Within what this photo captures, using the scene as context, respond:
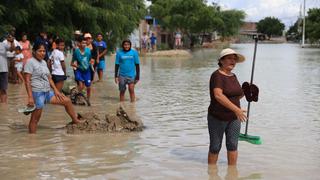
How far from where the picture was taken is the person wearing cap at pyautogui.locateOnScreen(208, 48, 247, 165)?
20.2 ft

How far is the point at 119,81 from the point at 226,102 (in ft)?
22.2

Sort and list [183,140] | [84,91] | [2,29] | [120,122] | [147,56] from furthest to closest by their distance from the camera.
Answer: [147,56], [2,29], [84,91], [120,122], [183,140]

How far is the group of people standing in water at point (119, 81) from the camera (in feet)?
20.6

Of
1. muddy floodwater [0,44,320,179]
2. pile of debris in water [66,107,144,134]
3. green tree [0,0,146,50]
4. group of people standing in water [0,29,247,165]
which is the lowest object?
muddy floodwater [0,44,320,179]

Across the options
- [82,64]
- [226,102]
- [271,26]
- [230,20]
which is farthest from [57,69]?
[271,26]

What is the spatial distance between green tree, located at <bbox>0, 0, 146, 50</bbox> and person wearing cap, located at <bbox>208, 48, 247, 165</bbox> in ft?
30.1

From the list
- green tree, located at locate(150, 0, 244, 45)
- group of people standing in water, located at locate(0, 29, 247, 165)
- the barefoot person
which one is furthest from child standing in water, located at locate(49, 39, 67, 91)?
green tree, located at locate(150, 0, 244, 45)

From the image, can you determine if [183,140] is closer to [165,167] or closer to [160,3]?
[165,167]

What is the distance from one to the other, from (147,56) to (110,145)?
29563 millimetres

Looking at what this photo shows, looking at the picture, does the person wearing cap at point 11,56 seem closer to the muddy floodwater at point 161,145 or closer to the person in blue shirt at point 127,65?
the muddy floodwater at point 161,145

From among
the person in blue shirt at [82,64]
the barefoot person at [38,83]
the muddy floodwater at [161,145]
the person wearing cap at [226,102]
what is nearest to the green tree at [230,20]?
the person in blue shirt at [82,64]

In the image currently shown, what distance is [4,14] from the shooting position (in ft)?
49.8

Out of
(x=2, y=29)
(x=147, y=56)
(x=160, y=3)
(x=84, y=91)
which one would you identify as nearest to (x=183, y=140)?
(x=84, y=91)

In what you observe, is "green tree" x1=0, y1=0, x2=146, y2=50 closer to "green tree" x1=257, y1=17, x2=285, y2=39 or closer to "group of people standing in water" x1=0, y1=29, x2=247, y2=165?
"group of people standing in water" x1=0, y1=29, x2=247, y2=165
